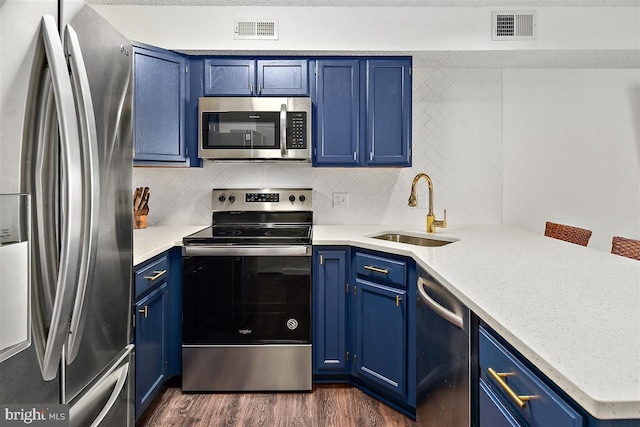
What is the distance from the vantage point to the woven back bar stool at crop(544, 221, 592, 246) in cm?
244

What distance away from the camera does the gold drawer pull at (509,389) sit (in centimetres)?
88

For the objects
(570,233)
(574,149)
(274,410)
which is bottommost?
(274,410)

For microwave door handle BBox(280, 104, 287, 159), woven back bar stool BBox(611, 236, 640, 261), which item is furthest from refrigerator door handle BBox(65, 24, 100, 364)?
woven back bar stool BBox(611, 236, 640, 261)

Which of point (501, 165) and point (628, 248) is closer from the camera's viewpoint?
point (628, 248)

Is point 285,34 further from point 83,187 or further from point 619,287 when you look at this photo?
point 619,287

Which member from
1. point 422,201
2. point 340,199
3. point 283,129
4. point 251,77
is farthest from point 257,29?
point 422,201

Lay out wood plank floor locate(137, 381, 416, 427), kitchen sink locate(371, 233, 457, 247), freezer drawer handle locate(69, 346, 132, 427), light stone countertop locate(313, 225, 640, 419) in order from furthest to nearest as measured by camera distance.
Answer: kitchen sink locate(371, 233, 457, 247), wood plank floor locate(137, 381, 416, 427), freezer drawer handle locate(69, 346, 132, 427), light stone countertop locate(313, 225, 640, 419)

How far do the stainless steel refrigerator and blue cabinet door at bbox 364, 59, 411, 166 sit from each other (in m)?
1.80

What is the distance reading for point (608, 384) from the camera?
26.7 inches

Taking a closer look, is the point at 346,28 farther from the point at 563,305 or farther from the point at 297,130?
the point at 563,305

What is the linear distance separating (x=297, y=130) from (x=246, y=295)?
1.08 meters

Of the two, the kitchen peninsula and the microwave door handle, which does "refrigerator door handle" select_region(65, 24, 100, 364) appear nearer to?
the kitchen peninsula

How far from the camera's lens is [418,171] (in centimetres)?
308

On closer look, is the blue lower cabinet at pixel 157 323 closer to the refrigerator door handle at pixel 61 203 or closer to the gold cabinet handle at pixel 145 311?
the gold cabinet handle at pixel 145 311
